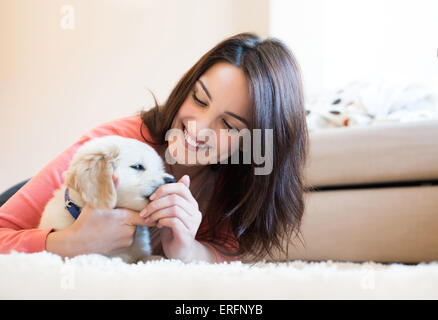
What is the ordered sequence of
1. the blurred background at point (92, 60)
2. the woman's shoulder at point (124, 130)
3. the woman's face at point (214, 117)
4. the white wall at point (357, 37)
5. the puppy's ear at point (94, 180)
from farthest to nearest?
the white wall at point (357, 37) < the blurred background at point (92, 60) < the woman's shoulder at point (124, 130) < the woman's face at point (214, 117) < the puppy's ear at point (94, 180)

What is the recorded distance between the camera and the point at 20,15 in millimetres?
1248

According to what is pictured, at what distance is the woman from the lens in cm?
68

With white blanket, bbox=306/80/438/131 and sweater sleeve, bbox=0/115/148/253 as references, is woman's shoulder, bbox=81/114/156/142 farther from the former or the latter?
white blanket, bbox=306/80/438/131

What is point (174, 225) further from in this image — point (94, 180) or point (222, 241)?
point (222, 241)

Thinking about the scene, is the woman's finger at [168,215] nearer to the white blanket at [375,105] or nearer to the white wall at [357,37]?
the white blanket at [375,105]

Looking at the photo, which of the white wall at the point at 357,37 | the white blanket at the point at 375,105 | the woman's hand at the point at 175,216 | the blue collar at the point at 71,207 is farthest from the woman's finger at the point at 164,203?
the white wall at the point at 357,37

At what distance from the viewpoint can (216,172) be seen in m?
0.93

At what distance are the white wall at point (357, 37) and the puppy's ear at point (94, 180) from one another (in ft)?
5.82

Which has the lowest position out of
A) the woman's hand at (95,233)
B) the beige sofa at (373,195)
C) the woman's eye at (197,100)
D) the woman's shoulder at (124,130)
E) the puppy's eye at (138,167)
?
the beige sofa at (373,195)

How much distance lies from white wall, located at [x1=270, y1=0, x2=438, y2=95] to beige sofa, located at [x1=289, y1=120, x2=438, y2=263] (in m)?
0.99

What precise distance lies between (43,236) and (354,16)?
7.34 feet

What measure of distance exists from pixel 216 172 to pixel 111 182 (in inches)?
13.7

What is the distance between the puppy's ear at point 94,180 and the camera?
2.03 ft
